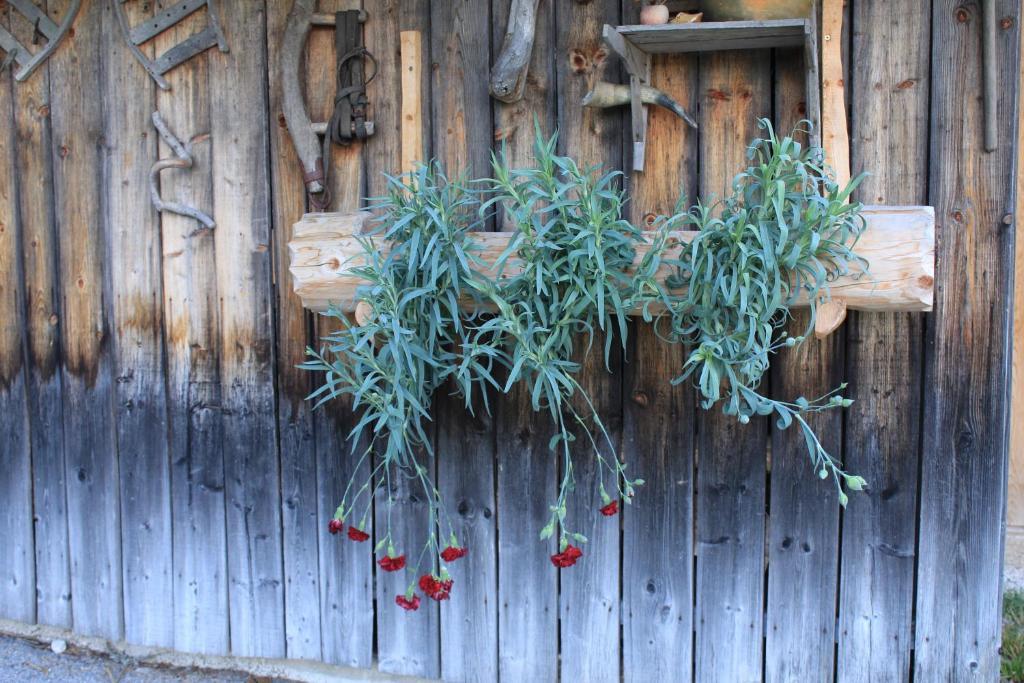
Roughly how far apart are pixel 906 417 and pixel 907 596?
448 mm

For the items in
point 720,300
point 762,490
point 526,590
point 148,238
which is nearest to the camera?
point 720,300

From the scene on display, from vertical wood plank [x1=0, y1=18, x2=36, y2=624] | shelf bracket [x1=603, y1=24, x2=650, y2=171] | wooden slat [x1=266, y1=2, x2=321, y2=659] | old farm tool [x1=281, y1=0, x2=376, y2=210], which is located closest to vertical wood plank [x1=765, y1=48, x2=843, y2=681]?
shelf bracket [x1=603, y1=24, x2=650, y2=171]

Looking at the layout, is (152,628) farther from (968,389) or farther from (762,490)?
(968,389)

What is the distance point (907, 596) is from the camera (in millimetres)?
2197

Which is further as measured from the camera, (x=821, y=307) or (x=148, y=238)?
(x=148, y=238)

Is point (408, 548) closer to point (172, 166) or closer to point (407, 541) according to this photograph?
point (407, 541)

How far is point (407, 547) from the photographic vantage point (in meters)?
2.51

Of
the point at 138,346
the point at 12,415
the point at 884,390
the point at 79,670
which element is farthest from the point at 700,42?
the point at 79,670

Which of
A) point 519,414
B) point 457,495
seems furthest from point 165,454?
point 519,414

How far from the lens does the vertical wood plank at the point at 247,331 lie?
2.53 metres

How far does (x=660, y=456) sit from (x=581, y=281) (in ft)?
2.02

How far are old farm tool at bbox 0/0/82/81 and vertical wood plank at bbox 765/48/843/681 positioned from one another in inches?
81.4

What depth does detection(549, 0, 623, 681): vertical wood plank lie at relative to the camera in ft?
7.45

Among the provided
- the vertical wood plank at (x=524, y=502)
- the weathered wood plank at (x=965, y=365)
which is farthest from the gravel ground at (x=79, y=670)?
the weathered wood plank at (x=965, y=365)
